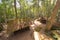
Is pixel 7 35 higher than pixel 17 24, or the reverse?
pixel 17 24

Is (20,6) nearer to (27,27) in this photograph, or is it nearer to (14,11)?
(14,11)

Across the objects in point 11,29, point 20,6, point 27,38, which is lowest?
point 27,38

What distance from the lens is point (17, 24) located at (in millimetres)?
6266

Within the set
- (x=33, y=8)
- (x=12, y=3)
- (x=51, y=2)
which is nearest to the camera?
(x=12, y=3)

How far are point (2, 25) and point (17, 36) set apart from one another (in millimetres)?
2280

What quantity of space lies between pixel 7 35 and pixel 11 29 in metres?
0.35

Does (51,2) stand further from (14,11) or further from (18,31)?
(18,31)

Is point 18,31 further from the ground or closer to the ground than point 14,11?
closer to the ground

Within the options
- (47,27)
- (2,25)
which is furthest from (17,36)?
(2,25)

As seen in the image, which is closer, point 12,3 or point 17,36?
point 17,36

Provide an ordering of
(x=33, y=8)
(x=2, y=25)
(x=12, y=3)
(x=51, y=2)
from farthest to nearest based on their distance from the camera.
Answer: (x=33, y=8)
(x=51, y=2)
(x=12, y=3)
(x=2, y=25)

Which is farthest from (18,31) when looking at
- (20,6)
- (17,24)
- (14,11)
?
(20,6)

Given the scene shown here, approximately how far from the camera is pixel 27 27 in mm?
6781

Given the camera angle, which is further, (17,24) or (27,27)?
(27,27)
